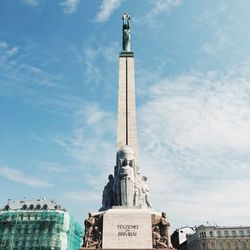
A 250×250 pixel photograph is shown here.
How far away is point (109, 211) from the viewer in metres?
17.0

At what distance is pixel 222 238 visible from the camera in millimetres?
61625

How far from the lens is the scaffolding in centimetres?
5803

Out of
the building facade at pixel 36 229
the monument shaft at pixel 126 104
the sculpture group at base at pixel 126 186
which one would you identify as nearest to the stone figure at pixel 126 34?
the monument shaft at pixel 126 104

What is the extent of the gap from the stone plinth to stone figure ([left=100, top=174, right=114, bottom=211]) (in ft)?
5.22

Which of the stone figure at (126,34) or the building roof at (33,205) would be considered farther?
the building roof at (33,205)

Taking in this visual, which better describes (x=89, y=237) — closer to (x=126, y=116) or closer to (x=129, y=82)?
(x=126, y=116)

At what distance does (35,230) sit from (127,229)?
161 feet

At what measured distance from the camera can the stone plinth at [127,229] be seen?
52.4 ft

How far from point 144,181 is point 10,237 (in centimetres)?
4888

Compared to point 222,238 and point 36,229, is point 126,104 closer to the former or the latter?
point 36,229

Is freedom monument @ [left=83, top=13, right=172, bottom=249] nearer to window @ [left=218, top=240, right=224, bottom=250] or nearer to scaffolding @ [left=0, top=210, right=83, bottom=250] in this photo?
scaffolding @ [left=0, top=210, right=83, bottom=250]

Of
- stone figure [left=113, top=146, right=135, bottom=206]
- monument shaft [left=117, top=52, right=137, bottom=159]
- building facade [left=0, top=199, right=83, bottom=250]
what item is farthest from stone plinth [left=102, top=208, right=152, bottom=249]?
building facade [left=0, top=199, right=83, bottom=250]

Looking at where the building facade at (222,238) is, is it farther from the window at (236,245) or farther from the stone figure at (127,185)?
the stone figure at (127,185)

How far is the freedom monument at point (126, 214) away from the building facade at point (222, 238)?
4909 cm
